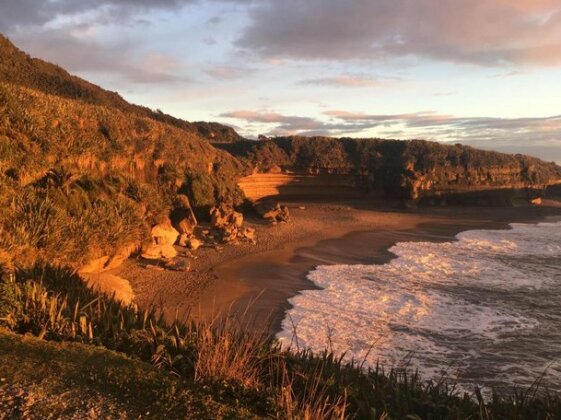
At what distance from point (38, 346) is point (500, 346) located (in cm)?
1017

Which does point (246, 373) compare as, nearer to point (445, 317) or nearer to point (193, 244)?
point (445, 317)

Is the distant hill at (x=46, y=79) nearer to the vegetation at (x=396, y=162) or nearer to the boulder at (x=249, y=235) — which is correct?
the vegetation at (x=396, y=162)

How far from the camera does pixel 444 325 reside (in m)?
12.5

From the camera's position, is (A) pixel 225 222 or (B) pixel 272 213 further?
(B) pixel 272 213

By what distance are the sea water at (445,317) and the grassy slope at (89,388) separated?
1489mm

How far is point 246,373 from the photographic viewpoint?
520 cm

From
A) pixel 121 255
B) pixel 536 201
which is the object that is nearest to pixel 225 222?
pixel 121 255

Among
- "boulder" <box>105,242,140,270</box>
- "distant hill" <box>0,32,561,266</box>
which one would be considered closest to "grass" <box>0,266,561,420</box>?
"distant hill" <box>0,32,561,266</box>

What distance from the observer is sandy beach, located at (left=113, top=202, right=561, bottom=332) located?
1349cm

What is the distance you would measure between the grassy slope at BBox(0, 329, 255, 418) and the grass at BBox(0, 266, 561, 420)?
0.09 m

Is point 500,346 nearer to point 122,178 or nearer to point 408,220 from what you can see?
point 122,178

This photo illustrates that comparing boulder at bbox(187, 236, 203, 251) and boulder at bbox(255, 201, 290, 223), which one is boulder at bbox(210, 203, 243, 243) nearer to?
boulder at bbox(187, 236, 203, 251)

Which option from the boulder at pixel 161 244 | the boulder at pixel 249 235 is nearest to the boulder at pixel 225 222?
the boulder at pixel 249 235

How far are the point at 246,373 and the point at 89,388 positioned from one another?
Answer: 167cm
